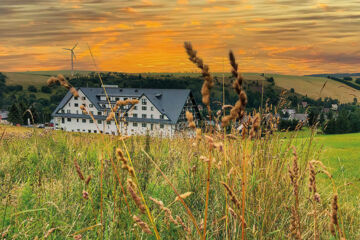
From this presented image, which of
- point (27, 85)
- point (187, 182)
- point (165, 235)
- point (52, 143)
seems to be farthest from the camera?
point (27, 85)

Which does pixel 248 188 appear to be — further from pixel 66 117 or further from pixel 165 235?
pixel 66 117

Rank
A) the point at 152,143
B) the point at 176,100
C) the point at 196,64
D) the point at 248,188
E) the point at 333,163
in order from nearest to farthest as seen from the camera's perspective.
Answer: the point at 196,64, the point at 248,188, the point at 152,143, the point at 333,163, the point at 176,100

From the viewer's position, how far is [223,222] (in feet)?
11.5

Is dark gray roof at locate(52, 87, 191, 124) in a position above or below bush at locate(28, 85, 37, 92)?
below

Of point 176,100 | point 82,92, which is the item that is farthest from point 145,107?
point 82,92

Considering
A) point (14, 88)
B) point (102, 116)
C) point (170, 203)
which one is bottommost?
point (102, 116)

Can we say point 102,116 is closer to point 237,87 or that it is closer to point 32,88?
point 237,87

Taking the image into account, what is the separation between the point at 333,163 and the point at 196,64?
35.8 feet

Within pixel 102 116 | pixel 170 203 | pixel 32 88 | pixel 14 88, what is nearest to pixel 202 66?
pixel 170 203

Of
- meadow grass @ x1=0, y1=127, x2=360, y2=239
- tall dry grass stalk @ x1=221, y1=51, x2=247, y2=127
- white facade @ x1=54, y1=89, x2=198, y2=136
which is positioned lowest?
white facade @ x1=54, y1=89, x2=198, y2=136

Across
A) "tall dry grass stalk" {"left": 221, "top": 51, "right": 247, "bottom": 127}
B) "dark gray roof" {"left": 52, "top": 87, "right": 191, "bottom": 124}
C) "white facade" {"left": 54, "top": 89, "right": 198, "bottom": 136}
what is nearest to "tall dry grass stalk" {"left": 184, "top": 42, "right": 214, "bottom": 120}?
"tall dry grass stalk" {"left": 221, "top": 51, "right": 247, "bottom": 127}

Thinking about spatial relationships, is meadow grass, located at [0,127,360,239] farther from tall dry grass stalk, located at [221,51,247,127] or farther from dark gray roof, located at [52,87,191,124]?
dark gray roof, located at [52,87,191,124]

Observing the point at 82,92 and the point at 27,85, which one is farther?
the point at 27,85

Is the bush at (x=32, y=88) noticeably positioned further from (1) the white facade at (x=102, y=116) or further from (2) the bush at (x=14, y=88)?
(1) the white facade at (x=102, y=116)
